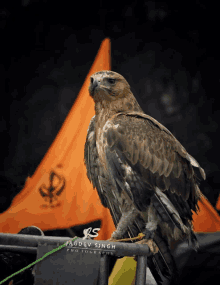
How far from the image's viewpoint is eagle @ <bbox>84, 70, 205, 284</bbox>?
1156mm

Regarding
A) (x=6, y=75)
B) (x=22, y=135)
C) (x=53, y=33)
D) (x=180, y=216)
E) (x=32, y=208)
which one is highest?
(x=53, y=33)

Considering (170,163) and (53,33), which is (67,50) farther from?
(170,163)

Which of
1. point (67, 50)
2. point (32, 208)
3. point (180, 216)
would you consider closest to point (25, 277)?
point (32, 208)

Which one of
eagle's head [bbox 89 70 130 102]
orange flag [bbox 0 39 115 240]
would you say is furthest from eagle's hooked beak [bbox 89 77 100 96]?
orange flag [bbox 0 39 115 240]

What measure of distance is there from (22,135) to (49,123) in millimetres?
253

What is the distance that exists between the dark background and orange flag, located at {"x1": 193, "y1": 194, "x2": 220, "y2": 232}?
0.39 ft

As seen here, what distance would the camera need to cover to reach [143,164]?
1.19 meters

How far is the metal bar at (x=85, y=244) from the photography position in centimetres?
87

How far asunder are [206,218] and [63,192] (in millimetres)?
1118

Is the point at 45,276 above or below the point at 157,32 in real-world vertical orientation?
below

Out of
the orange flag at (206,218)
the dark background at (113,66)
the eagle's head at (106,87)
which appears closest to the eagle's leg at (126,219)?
the eagle's head at (106,87)

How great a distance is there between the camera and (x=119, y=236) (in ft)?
4.07

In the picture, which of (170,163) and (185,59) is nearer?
(170,163)

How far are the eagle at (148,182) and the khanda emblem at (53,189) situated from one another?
698 mm
